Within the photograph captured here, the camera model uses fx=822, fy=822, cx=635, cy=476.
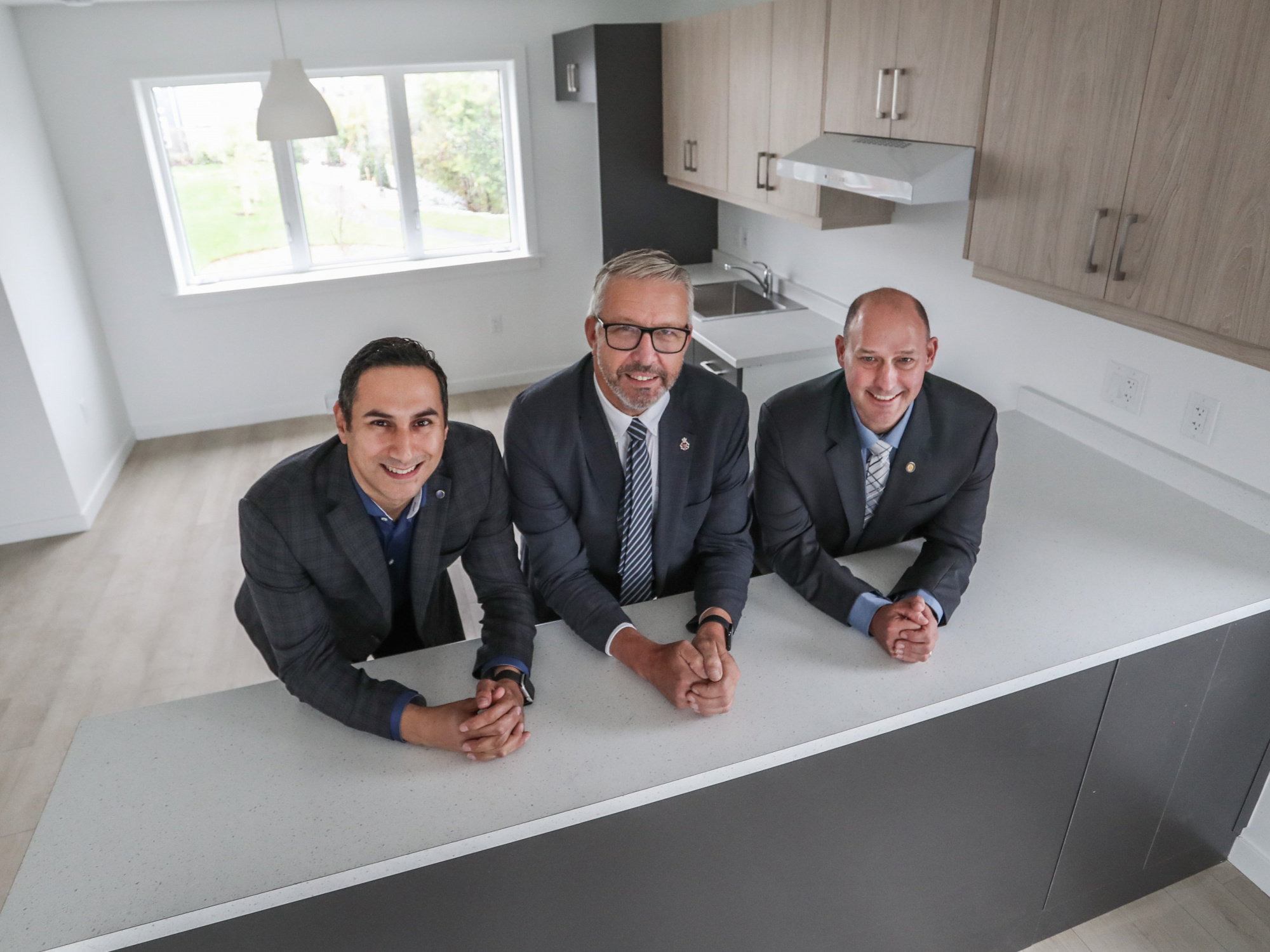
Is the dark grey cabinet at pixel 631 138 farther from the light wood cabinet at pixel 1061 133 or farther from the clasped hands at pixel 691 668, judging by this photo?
the clasped hands at pixel 691 668

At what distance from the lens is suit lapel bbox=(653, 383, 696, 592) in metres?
1.71

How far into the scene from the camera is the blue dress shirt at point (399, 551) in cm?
138

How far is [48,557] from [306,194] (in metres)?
2.44

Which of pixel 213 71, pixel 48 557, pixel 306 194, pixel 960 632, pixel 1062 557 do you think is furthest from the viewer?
pixel 306 194

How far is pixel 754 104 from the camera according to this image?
329 centimetres

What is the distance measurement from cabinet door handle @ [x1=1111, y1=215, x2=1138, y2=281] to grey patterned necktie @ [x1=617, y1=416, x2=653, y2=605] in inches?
41.8

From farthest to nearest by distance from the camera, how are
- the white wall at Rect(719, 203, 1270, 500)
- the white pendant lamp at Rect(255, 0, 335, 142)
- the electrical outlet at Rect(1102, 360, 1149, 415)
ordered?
1. the white pendant lamp at Rect(255, 0, 335, 142)
2. the electrical outlet at Rect(1102, 360, 1149, 415)
3. the white wall at Rect(719, 203, 1270, 500)

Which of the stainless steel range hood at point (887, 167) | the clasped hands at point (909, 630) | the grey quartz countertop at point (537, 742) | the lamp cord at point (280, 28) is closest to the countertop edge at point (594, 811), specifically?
the grey quartz countertop at point (537, 742)

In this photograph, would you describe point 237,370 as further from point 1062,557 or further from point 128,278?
point 1062,557

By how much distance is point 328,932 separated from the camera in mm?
1219

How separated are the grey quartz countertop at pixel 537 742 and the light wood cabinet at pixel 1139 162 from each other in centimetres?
54

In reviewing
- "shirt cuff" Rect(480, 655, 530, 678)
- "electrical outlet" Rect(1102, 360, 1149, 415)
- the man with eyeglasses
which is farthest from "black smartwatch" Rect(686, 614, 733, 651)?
"electrical outlet" Rect(1102, 360, 1149, 415)

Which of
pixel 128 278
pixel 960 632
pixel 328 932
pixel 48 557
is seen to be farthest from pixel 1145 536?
pixel 128 278

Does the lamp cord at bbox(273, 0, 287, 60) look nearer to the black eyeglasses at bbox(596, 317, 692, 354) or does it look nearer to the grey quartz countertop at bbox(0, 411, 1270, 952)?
the black eyeglasses at bbox(596, 317, 692, 354)
